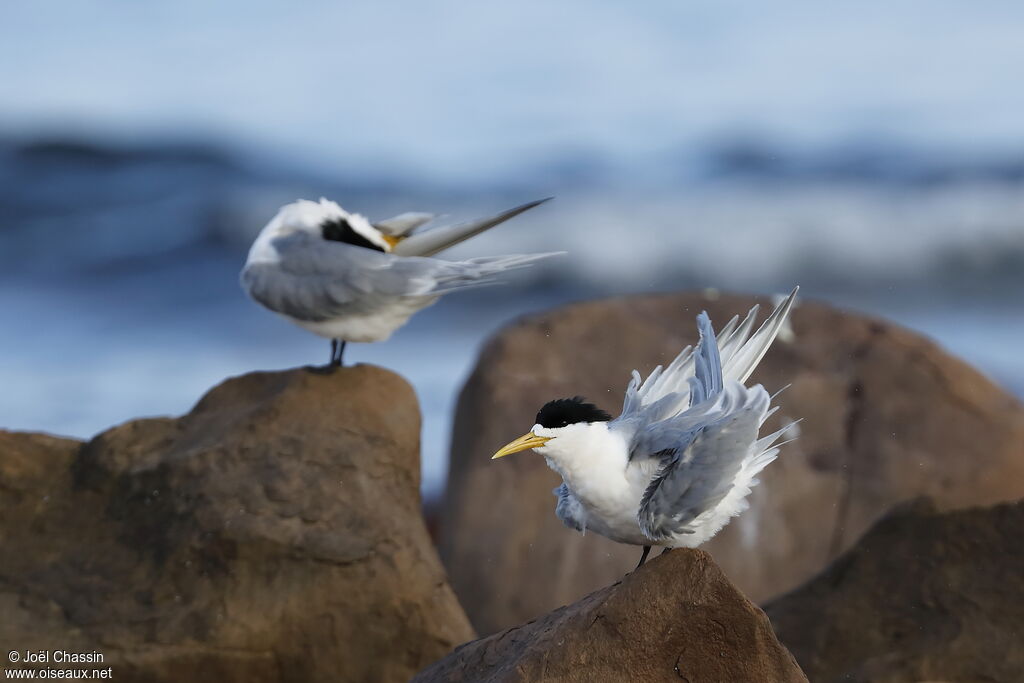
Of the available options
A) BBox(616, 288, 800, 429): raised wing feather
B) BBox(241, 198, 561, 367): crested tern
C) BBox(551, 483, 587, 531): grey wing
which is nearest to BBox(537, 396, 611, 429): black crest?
BBox(616, 288, 800, 429): raised wing feather

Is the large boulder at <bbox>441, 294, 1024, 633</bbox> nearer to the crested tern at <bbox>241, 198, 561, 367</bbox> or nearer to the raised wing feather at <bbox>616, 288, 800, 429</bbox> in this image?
the crested tern at <bbox>241, 198, 561, 367</bbox>

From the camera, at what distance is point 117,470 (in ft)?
18.4

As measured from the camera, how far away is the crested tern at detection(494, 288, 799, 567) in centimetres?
377

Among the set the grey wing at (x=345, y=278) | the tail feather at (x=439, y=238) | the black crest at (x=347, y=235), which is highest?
the black crest at (x=347, y=235)

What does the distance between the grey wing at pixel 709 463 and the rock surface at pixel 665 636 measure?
0.12 meters

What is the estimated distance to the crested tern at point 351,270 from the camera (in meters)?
5.70

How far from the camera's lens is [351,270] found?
576 cm

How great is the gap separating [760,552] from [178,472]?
3456 mm

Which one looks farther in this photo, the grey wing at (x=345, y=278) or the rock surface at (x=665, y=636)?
the grey wing at (x=345, y=278)

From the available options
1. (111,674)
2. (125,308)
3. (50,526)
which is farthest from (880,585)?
(125,308)

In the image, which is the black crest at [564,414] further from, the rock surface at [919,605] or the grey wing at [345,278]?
the rock surface at [919,605]

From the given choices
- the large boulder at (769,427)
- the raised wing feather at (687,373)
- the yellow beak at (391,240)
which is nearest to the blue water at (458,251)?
the large boulder at (769,427)

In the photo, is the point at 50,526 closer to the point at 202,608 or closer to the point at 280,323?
the point at 202,608

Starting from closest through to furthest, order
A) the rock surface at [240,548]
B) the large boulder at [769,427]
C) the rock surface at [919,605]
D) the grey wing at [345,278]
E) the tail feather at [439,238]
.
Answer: the rock surface at [919,605]
the rock surface at [240,548]
the grey wing at [345,278]
the tail feather at [439,238]
the large boulder at [769,427]
